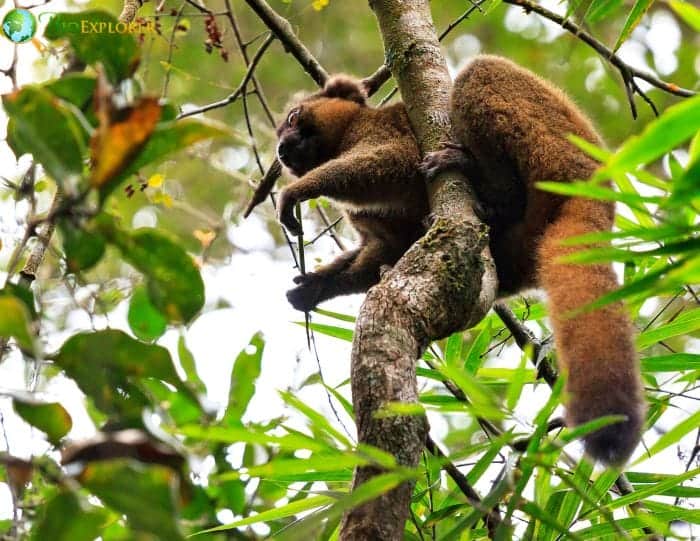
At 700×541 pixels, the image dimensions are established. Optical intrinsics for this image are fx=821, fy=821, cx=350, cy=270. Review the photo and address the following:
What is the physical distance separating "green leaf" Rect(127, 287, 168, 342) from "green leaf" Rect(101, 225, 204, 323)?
286mm

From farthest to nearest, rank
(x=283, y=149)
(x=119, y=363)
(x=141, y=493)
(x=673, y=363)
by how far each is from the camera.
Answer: (x=283, y=149) < (x=673, y=363) < (x=119, y=363) < (x=141, y=493)

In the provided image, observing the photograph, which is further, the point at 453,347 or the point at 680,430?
the point at 453,347

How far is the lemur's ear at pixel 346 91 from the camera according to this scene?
528cm

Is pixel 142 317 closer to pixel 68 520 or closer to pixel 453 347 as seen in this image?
pixel 68 520

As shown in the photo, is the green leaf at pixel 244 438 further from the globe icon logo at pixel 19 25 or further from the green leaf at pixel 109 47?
the globe icon logo at pixel 19 25

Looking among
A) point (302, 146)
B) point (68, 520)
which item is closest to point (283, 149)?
point (302, 146)

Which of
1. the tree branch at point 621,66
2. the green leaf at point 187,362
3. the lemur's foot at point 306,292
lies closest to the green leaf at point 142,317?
the green leaf at point 187,362

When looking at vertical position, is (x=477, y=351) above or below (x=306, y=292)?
below

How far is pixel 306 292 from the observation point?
463cm

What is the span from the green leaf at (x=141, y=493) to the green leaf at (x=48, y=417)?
219 millimetres

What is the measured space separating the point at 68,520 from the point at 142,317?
67 cm

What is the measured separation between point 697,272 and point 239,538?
1.06m

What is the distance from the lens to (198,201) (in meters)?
10.2

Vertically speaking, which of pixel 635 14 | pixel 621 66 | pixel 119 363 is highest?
pixel 621 66
